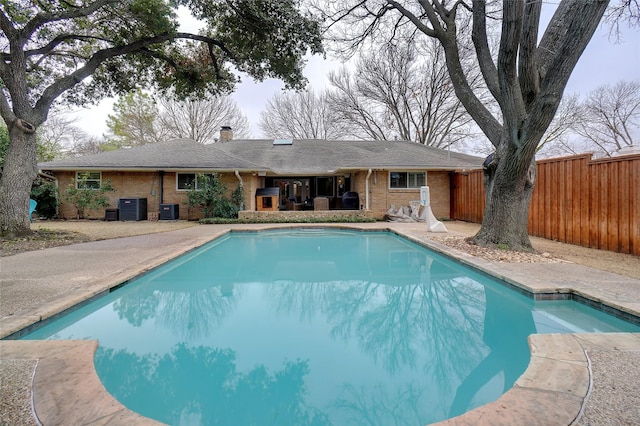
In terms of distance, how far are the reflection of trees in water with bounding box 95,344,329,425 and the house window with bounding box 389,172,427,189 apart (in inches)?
502

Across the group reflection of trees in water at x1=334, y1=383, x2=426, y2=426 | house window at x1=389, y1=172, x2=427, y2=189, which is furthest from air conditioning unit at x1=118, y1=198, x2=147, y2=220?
reflection of trees in water at x1=334, y1=383, x2=426, y2=426

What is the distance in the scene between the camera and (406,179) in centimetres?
1485

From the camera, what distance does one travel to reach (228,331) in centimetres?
359

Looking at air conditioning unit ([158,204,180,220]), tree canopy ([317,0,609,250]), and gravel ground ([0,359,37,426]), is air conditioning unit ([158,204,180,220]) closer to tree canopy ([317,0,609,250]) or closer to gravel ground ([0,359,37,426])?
tree canopy ([317,0,609,250])

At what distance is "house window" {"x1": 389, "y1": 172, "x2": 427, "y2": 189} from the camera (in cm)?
1482

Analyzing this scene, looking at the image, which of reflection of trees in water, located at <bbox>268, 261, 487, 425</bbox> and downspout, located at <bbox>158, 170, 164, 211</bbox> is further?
downspout, located at <bbox>158, 170, 164, 211</bbox>

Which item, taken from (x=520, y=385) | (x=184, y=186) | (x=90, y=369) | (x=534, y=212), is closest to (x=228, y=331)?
(x=90, y=369)

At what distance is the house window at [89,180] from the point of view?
14.2 metres

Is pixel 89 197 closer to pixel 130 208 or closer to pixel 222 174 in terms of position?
pixel 130 208

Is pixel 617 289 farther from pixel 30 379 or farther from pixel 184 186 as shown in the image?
pixel 184 186

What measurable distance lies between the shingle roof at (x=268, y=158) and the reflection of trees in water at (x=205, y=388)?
11539 mm

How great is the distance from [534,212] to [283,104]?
2150 centimetres

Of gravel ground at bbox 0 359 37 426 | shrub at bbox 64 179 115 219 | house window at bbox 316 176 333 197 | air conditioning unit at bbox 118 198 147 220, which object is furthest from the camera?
house window at bbox 316 176 333 197

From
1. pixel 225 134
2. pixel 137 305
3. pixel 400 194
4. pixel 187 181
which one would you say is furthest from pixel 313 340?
pixel 225 134
